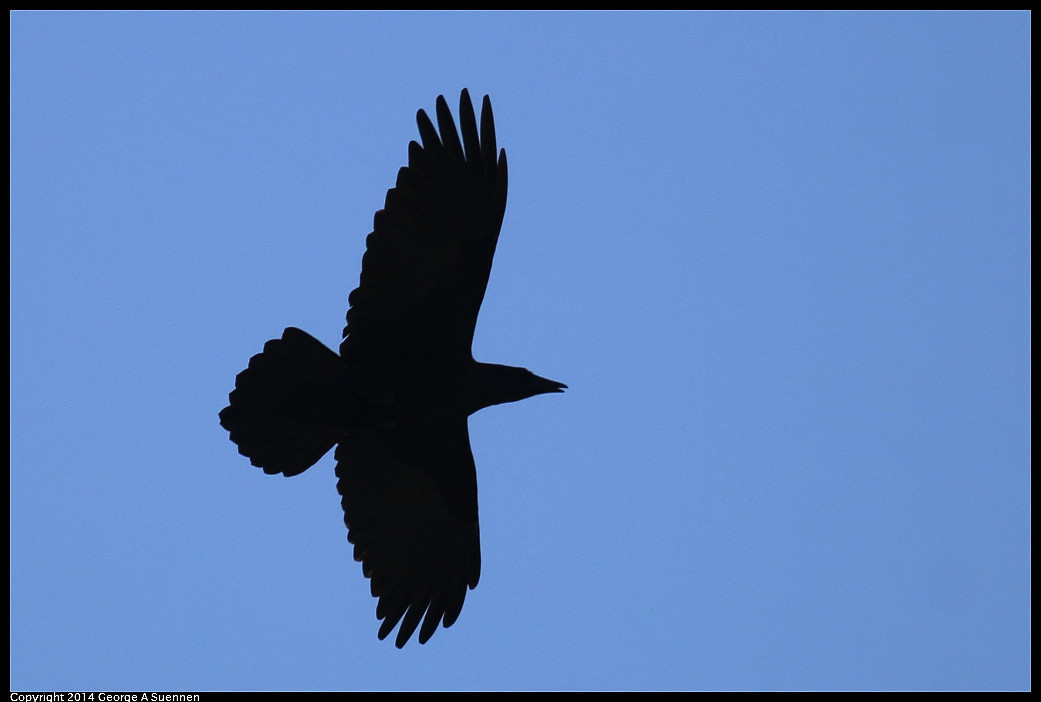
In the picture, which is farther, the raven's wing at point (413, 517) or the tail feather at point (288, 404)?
the raven's wing at point (413, 517)

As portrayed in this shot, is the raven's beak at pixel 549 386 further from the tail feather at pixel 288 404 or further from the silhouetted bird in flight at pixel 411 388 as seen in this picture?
the tail feather at pixel 288 404

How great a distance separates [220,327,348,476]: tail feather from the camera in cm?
913

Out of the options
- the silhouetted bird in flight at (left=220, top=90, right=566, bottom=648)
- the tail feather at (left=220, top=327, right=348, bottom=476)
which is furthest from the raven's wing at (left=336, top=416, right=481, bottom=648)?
the tail feather at (left=220, top=327, right=348, bottom=476)

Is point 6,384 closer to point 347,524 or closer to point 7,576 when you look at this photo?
point 7,576

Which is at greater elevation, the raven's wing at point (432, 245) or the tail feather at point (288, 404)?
the raven's wing at point (432, 245)

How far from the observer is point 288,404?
931 cm

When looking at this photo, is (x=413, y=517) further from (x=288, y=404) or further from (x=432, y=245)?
(x=432, y=245)

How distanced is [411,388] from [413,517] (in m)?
1.27

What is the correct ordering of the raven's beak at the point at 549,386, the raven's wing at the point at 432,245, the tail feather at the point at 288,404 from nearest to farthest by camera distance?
the raven's wing at the point at 432,245, the tail feather at the point at 288,404, the raven's beak at the point at 549,386

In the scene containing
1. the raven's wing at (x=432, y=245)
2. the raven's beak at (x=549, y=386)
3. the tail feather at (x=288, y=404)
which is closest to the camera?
the raven's wing at (x=432, y=245)

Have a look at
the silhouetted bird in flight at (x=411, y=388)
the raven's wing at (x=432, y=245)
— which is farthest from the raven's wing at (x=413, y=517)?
the raven's wing at (x=432, y=245)

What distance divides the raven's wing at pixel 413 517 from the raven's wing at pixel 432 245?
88 cm

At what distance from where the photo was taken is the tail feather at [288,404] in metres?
9.13
